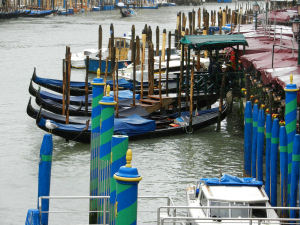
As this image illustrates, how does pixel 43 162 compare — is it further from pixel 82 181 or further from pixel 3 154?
→ pixel 3 154

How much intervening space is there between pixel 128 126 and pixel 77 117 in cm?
123

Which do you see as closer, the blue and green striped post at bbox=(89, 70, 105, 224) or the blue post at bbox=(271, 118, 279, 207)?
the blue and green striped post at bbox=(89, 70, 105, 224)

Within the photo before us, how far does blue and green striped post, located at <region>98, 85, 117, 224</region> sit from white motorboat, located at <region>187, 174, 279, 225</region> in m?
0.89

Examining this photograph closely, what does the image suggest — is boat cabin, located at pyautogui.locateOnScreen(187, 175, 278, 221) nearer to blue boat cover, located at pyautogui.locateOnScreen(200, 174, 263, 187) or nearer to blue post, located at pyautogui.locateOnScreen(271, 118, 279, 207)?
blue boat cover, located at pyautogui.locateOnScreen(200, 174, 263, 187)

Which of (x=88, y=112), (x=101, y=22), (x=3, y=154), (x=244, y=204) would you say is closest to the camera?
(x=244, y=204)

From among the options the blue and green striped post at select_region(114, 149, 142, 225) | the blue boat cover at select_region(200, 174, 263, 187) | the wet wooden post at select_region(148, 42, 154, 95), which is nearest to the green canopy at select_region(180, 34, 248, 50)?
Answer: the wet wooden post at select_region(148, 42, 154, 95)

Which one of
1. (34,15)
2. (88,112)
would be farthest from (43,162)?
(34,15)

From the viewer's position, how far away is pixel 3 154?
12914 millimetres

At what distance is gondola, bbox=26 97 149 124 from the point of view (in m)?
13.7

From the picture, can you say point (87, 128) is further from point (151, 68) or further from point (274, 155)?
point (274, 155)

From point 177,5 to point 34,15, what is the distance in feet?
86.1

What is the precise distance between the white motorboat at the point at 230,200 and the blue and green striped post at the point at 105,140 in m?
0.89

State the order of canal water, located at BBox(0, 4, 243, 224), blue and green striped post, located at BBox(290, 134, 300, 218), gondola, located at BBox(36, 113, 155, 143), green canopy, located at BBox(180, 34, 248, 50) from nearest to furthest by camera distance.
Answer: blue and green striped post, located at BBox(290, 134, 300, 218) → canal water, located at BBox(0, 4, 243, 224) → gondola, located at BBox(36, 113, 155, 143) → green canopy, located at BBox(180, 34, 248, 50)

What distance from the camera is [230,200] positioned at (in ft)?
24.2
